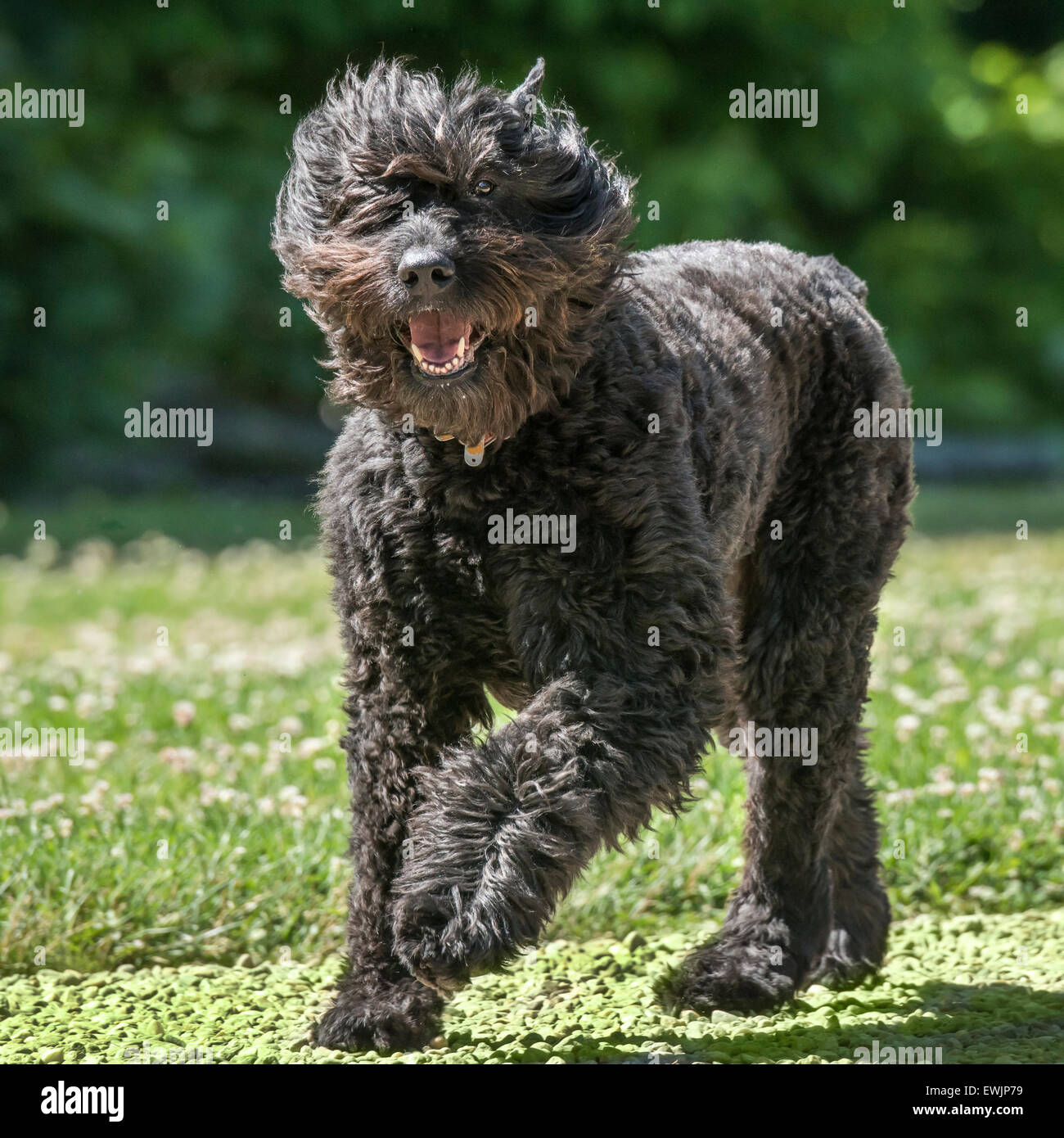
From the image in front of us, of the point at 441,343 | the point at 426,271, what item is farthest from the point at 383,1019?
the point at 426,271

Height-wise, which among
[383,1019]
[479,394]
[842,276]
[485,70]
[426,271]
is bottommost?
[383,1019]

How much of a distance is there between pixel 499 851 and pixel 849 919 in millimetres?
1886

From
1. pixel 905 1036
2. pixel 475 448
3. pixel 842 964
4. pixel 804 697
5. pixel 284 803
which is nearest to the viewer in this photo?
pixel 475 448

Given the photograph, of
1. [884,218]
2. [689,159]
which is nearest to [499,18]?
[689,159]

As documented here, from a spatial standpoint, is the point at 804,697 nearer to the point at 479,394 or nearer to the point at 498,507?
the point at 498,507

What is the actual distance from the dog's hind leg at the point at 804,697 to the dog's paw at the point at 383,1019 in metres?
0.88

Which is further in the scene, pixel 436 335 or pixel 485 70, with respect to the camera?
pixel 485 70

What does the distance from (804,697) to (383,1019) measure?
61.6 inches

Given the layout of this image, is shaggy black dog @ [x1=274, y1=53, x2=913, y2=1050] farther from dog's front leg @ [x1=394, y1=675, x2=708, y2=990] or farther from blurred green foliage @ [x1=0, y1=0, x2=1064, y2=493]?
blurred green foliage @ [x1=0, y1=0, x2=1064, y2=493]

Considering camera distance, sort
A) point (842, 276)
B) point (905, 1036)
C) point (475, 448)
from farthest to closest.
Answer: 1. point (842, 276)
2. point (905, 1036)
3. point (475, 448)

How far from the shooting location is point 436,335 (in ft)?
12.1

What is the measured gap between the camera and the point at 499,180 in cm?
371

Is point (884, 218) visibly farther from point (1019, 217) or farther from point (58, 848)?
point (58, 848)

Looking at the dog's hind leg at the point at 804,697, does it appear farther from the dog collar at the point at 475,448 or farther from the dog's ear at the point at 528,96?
the dog's ear at the point at 528,96
